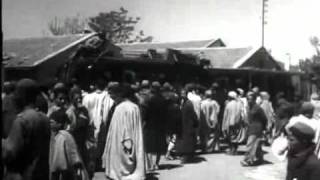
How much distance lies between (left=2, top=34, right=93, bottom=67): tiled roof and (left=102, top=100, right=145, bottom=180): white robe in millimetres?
15532

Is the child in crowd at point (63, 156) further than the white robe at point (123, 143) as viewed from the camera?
No

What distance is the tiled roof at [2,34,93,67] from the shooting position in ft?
74.9

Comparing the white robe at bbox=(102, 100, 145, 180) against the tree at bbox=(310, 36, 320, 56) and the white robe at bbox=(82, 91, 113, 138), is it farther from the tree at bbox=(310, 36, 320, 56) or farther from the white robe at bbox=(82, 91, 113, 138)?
the tree at bbox=(310, 36, 320, 56)

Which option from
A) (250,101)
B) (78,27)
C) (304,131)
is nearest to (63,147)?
(304,131)

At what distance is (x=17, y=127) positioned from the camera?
4.24m

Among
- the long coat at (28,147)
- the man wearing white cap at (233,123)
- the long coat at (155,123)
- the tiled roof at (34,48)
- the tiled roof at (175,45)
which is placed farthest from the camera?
the tiled roof at (175,45)

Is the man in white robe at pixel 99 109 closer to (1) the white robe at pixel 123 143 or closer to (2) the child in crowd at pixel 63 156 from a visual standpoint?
(1) the white robe at pixel 123 143

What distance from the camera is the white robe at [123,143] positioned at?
23.0 ft

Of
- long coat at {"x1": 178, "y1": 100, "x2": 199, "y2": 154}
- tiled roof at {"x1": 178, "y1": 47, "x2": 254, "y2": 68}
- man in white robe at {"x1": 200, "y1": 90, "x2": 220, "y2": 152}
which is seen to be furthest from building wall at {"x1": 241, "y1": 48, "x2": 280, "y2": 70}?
long coat at {"x1": 178, "y1": 100, "x2": 199, "y2": 154}

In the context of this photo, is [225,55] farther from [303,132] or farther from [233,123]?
[303,132]

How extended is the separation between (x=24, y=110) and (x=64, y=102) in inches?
119

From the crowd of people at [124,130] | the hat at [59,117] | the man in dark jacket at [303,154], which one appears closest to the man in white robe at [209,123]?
the crowd of people at [124,130]

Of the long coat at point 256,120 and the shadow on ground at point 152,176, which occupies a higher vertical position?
the long coat at point 256,120

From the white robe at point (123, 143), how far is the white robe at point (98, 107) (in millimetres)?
2593
